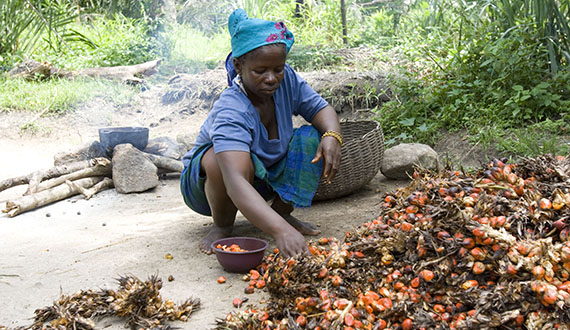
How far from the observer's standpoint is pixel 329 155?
2.84 meters

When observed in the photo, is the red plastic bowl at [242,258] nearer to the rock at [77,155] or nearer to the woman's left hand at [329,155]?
the woman's left hand at [329,155]

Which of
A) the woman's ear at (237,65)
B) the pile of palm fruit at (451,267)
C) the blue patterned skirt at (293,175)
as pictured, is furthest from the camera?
the blue patterned skirt at (293,175)

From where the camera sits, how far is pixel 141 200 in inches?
170

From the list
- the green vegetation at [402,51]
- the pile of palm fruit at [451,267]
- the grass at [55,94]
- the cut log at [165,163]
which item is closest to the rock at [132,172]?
the cut log at [165,163]

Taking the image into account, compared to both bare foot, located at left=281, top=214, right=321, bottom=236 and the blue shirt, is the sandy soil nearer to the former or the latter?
bare foot, located at left=281, top=214, right=321, bottom=236

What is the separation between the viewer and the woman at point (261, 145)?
2.51m

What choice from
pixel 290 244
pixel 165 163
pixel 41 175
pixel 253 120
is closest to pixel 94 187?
pixel 41 175

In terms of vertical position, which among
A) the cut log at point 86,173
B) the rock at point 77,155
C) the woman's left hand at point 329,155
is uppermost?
the woman's left hand at point 329,155

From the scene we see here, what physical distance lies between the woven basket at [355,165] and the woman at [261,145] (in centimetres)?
52

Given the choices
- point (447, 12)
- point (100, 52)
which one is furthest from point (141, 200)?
point (100, 52)

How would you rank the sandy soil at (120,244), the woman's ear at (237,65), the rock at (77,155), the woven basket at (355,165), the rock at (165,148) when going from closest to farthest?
the sandy soil at (120,244)
the woman's ear at (237,65)
the woven basket at (355,165)
the rock at (77,155)
the rock at (165,148)

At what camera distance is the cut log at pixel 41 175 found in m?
4.52

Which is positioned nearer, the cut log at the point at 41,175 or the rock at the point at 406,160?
the rock at the point at 406,160

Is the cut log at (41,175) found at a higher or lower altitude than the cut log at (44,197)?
higher
